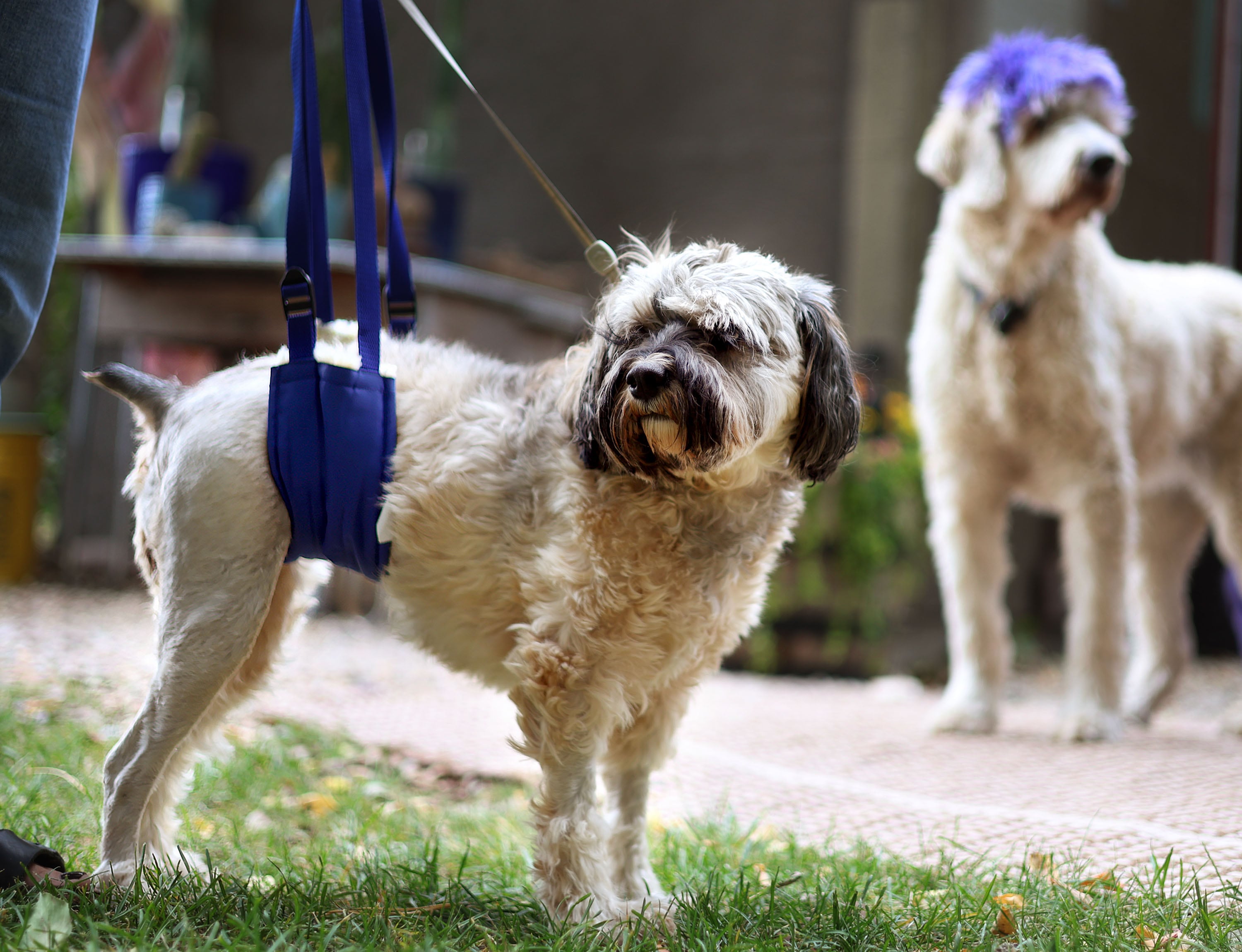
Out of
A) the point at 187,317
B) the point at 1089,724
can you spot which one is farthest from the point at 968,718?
the point at 187,317

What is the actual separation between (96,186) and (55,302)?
158cm

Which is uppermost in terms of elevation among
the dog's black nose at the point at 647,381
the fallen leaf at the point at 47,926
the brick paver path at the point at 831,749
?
the dog's black nose at the point at 647,381

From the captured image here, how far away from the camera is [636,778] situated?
257 cm

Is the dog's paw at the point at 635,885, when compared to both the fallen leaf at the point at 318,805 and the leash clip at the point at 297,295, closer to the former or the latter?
the fallen leaf at the point at 318,805

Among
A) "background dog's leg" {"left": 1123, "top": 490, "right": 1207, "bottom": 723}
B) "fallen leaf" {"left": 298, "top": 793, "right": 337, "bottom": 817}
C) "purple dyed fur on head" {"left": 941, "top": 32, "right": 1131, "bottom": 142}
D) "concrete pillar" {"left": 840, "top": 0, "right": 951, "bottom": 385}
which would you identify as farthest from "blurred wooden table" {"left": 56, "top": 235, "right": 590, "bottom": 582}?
"fallen leaf" {"left": 298, "top": 793, "right": 337, "bottom": 817}

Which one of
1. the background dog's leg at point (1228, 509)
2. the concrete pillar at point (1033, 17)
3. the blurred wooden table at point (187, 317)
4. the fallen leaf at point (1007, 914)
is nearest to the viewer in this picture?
the fallen leaf at point (1007, 914)

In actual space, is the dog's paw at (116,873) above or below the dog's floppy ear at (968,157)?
below

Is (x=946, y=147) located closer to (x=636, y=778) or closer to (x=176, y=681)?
(x=636, y=778)

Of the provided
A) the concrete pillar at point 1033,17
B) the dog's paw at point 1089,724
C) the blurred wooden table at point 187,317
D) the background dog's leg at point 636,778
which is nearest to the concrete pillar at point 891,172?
the concrete pillar at point 1033,17

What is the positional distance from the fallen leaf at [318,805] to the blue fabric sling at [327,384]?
3.77 feet

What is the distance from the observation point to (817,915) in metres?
2.22

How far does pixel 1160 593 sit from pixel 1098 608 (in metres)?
1.19

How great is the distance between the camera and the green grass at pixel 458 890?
2.03 meters

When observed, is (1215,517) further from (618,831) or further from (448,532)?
(448,532)
